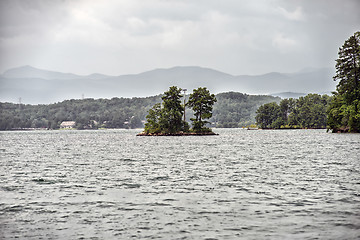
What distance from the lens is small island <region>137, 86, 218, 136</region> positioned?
142 m

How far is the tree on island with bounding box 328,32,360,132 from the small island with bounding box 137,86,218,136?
4049cm

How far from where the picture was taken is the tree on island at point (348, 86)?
122694 millimetres

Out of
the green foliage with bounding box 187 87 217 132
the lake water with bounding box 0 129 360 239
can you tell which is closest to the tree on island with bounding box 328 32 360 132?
the green foliage with bounding box 187 87 217 132

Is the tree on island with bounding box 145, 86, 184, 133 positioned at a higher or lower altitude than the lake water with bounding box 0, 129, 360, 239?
higher

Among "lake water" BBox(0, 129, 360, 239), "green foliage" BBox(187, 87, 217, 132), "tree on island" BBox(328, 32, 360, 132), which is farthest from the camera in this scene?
"green foliage" BBox(187, 87, 217, 132)

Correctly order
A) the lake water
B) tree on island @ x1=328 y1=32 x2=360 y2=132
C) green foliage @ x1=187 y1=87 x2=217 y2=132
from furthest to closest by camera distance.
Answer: green foliage @ x1=187 y1=87 x2=217 y2=132 → tree on island @ x1=328 y1=32 x2=360 y2=132 → the lake water

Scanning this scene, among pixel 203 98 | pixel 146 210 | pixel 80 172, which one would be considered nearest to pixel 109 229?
pixel 146 210

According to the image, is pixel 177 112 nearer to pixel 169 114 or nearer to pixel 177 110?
pixel 177 110

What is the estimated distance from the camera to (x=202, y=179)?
3191 centimetres

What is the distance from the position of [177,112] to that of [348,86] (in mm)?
55059

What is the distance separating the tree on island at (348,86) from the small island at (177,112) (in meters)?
40.5

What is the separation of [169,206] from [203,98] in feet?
395

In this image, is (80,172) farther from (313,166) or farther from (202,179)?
(313,166)

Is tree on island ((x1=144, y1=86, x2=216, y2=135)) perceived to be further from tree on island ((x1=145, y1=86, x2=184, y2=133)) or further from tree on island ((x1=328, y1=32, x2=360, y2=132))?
tree on island ((x1=328, y1=32, x2=360, y2=132))
